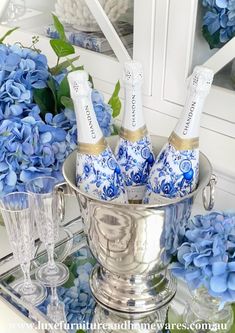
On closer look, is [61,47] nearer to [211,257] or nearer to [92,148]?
[92,148]

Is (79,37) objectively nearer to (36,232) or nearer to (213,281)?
(36,232)

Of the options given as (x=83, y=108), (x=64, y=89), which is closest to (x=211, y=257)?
(x=83, y=108)

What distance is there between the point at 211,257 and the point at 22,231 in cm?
26

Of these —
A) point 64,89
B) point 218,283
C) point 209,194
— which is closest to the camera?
point 218,283

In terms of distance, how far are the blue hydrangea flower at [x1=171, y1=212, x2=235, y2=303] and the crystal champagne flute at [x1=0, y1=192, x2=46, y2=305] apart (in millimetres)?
205

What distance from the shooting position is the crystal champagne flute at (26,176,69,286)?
0.65 metres

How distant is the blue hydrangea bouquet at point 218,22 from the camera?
25.3 inches

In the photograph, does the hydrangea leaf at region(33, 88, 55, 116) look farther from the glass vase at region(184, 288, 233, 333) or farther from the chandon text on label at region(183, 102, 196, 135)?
the glass vase at region(184, 288, 233, 333)

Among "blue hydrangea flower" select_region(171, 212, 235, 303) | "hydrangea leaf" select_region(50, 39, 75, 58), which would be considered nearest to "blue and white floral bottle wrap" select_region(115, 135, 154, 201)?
"blue hydrangea flower" select_region(171, 212, 235, 303)

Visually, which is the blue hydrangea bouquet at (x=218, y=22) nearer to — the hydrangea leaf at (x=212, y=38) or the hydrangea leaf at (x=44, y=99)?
the hydrangea leaf at (x=212, y=38)

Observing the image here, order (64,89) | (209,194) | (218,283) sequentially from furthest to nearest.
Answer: (64,89) < (209,194) < (218,283)

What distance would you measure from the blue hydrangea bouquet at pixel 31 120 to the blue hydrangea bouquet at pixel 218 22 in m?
0.18

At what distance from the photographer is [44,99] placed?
74cm

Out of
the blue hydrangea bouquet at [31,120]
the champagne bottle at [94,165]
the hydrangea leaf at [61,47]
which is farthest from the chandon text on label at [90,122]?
the hydrangea leaf at [61,47]
